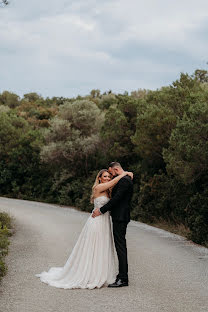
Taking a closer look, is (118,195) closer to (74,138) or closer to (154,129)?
(154,129)

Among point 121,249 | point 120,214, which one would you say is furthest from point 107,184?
point 121,249

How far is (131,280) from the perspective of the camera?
28.2 feet

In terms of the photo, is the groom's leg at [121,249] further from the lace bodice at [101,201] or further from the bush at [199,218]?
the bush at [199,218]

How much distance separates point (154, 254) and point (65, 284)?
14.4 feet

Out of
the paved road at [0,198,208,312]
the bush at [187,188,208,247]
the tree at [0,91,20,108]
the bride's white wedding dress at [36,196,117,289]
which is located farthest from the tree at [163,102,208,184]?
the tree at [0,91,20,108]

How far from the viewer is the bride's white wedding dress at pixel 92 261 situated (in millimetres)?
7996

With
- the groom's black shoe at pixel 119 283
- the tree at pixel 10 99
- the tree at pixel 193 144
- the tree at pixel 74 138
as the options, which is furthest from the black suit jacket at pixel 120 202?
the tree at pixel 10 99

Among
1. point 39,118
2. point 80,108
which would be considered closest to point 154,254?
point 80,108

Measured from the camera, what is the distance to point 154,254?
1185 centimetres

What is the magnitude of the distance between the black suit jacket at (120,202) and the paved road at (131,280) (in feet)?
4.34

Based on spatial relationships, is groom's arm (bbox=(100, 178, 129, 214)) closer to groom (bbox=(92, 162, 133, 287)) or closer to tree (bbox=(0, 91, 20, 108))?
groom (bbox=(92, 162, 133, 287))

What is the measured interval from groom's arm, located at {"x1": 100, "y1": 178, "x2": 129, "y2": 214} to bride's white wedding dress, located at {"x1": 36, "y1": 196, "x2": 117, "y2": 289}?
26 cm

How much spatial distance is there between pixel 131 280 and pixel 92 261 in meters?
1.02

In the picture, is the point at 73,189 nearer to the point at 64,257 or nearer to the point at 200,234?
the point at 200,234
